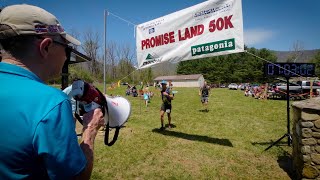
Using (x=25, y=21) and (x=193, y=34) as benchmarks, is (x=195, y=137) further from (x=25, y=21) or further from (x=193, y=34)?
(x=25, y=21)

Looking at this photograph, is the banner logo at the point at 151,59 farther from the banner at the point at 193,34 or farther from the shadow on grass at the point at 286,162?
the shadow on grass at the point at 286,162

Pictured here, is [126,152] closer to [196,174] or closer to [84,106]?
[196,174]

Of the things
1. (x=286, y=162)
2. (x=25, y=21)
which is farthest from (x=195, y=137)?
(x=25, y=21)

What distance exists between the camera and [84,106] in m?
1.65

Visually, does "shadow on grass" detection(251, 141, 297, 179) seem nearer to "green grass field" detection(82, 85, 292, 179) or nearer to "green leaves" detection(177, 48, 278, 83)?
"green grass field" detection(82, 85, 292, 179)

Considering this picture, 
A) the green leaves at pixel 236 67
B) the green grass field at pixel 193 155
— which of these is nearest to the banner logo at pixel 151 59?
the green grass field at pixel 193 155

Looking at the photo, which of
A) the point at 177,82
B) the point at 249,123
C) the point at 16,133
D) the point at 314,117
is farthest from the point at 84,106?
the point at 177,82

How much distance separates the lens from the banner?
6500 millimetres

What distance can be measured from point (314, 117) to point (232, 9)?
315 cm

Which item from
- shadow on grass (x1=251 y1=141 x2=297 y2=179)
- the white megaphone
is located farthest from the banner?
the white megaphone

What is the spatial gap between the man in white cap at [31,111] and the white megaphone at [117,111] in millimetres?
703

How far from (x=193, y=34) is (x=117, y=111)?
5449mm

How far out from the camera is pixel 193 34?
7133 millimetres

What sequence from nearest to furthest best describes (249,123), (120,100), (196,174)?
1. (120,100)
2. (196,174)
3. (249,123)
